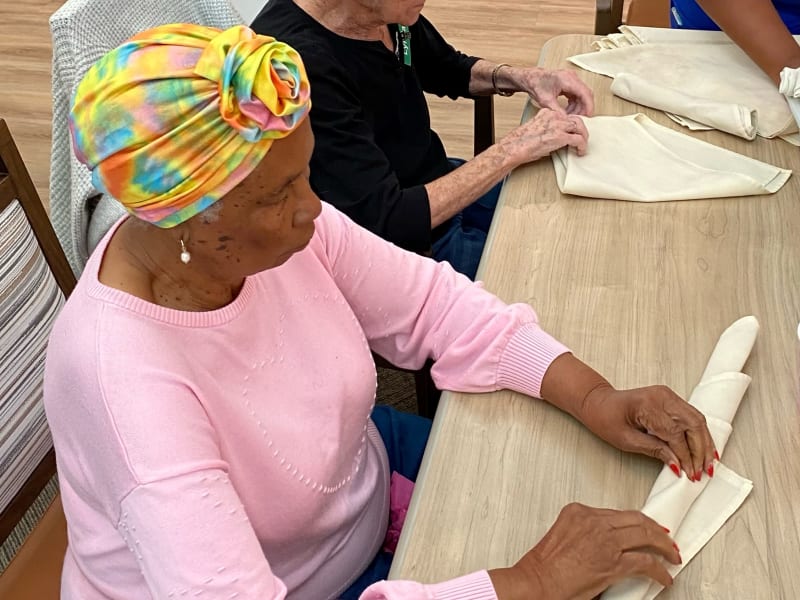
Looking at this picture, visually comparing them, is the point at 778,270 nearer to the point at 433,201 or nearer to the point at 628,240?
the point at 628,240

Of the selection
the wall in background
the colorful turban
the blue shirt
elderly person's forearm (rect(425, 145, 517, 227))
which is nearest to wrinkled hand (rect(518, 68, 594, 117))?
elderly person's forearm (rect(425, 145, 517, 227))

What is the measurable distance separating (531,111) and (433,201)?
31cm

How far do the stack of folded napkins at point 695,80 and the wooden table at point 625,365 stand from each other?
0.11 ft

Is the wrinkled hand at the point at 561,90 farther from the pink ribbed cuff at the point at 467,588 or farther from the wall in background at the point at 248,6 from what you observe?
the wall in background at the point at 248,6

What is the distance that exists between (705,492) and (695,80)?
874 millimetres

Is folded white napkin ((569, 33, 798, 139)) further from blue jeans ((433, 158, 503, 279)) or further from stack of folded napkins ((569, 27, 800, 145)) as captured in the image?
blue jeans ((433, 158, 503, 279))

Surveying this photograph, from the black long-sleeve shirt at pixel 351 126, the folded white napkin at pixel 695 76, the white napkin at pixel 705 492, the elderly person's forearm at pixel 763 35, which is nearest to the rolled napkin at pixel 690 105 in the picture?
the folded white napkin at pixel 695 76

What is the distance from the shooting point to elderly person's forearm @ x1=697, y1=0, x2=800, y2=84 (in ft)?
4.67

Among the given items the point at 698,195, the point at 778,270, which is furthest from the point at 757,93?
the point at 778,270

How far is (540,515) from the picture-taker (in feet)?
2.75

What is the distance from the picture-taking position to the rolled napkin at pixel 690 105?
1.33 m

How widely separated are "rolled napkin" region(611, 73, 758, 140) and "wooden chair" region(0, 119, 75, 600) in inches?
38.8

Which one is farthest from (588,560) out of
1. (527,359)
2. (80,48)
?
(80,48)

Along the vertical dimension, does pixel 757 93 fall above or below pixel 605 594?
above
